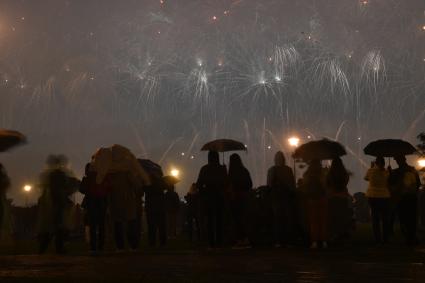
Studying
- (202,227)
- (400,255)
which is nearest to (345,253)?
(400,255)

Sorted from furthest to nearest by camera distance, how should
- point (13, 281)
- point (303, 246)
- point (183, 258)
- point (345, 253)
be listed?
1. point (303, 246)
2. point (345, 253)
3. point (183, 258)
4. point (13, 281)

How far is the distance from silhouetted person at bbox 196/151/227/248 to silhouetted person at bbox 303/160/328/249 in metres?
1.55

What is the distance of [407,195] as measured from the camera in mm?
13211

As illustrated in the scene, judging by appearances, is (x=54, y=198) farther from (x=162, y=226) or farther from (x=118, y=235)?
(x=162, y=226)

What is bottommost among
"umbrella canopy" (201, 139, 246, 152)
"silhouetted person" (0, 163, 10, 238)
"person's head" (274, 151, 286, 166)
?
"silhouetted person" (0, 163, 10, 238)

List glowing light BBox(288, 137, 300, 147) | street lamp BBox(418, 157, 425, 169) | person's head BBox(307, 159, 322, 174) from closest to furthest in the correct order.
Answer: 1. person's head BBox(307, 159, 322, 174)
2. glowing light BBox(288, 137, 300, 147)
3. street lamp BBox(418, 157, 425, 169)

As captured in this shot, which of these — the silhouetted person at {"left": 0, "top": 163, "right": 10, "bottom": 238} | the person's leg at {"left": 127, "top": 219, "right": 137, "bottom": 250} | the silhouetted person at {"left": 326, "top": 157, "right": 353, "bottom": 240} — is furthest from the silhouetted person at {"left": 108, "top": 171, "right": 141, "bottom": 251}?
the silhouetted person at {"left": 326, "top": 157, "right": 353, "bottom": 240}

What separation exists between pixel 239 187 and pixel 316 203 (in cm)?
140

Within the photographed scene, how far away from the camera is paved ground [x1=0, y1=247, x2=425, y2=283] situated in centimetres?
684

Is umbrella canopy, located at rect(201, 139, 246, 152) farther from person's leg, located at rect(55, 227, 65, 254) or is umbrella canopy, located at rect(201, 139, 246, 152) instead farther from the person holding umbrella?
person's leg, located at rect(55, 227, 65, 254)

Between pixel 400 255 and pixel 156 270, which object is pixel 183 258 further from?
pixel 400 255

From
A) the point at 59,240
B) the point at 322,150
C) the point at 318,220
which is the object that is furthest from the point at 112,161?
the point at 322,150

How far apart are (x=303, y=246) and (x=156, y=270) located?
5808mm

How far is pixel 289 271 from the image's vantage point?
7.51 m
